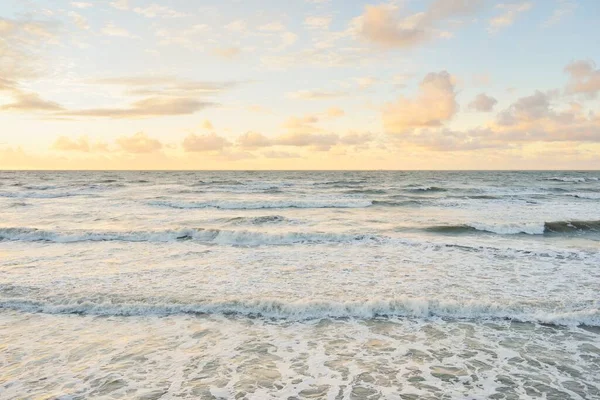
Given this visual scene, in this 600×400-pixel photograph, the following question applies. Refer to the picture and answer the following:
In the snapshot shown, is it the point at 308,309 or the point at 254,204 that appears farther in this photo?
the point at 254,204

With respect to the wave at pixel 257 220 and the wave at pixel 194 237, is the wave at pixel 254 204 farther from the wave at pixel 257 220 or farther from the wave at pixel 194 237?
the wave at pixel 194 237

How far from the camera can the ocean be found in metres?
5.90

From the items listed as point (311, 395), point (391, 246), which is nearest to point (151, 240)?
point (391, 246)

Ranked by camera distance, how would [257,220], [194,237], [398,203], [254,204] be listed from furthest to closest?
[398,203]
[254,204]
[257,220]
[194,237]

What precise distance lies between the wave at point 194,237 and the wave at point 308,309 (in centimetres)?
791

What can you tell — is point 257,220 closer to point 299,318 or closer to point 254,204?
point 254,204

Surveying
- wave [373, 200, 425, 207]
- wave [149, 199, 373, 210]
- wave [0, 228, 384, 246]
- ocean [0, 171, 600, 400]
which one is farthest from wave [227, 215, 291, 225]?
wave [373, 200, 425, 207]

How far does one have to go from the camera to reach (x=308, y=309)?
881cm

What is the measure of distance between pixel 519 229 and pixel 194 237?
53.9 ft

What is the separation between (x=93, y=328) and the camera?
7.90 metres

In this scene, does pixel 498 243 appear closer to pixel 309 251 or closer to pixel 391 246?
pixel 391 246

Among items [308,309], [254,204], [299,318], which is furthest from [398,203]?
[299,318]

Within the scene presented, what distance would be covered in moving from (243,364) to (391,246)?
417 inches

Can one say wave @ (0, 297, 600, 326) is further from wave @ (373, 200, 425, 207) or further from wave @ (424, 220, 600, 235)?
wave @ (373, 200, 425, 207)
